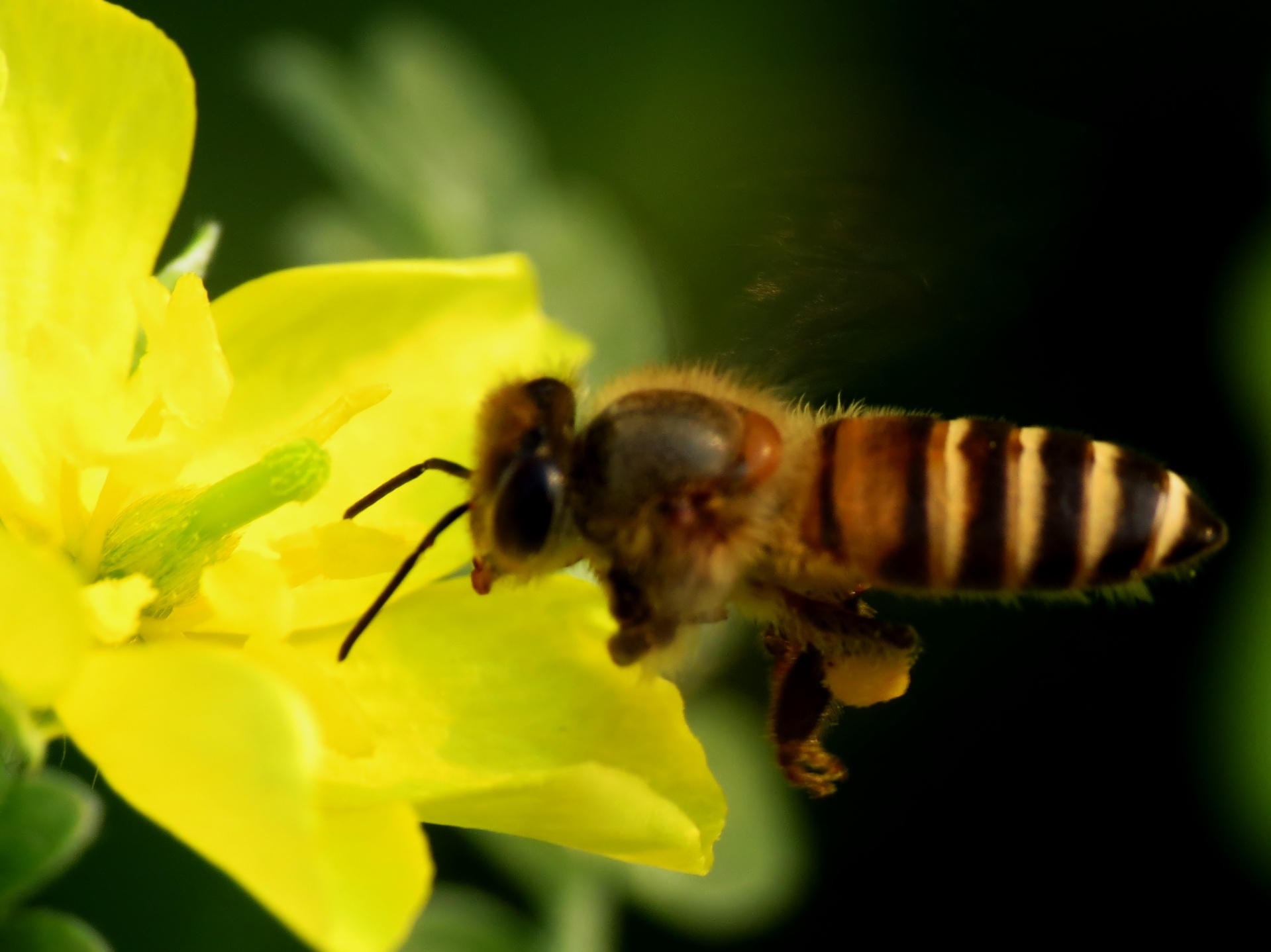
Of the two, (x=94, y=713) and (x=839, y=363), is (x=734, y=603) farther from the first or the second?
(x=94, y=713)

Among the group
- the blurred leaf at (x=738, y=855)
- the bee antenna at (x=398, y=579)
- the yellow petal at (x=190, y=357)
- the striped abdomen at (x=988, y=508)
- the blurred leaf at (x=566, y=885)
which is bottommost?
the blurred leaf at (x=738, y=855)

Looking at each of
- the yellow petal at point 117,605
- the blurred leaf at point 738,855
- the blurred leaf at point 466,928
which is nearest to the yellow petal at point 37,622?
the yellow petal at point 117,605

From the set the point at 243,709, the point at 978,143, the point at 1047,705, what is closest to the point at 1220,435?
the point at 1047,705

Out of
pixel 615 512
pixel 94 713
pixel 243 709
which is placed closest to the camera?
pixel 243 709

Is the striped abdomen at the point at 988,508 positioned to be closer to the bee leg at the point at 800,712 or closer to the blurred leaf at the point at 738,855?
the bee leg at the point at 800,712

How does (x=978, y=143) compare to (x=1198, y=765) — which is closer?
(x=978, y=143)

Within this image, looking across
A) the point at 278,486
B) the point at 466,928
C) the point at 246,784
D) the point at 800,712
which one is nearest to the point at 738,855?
the point at 466,928

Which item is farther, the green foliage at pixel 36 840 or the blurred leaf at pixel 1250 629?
the blurred leaf at pixel 1250 629
